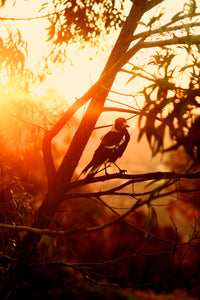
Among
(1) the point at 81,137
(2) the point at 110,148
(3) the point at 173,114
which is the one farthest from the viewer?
(2) the point at 110,148

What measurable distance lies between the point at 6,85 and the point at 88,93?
1.86m

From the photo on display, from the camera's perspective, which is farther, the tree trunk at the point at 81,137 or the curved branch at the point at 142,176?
the tree trunk at the point at 81,137

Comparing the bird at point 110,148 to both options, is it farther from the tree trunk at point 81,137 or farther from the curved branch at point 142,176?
the curved branch at point 142,176

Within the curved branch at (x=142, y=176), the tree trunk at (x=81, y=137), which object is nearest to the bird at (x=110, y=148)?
the tree trunk at (x=81, y=137)

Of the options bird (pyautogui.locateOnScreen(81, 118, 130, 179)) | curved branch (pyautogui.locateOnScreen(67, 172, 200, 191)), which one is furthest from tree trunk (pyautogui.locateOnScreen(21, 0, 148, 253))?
curved branch (pyautogui.locateOnScreen(67, 172, 200, 191))

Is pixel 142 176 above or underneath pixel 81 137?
underneath

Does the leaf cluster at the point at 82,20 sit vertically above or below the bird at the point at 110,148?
above

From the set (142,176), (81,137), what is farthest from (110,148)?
(142,176)

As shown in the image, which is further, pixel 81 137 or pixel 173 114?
pixel 81 137

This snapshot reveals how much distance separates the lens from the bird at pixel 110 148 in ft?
14.9

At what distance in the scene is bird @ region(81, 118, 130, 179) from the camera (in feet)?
14.9

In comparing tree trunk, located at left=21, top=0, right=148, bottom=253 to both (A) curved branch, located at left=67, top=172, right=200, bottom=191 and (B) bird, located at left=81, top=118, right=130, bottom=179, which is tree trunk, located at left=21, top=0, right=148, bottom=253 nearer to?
(B) bird, located at left=81, top=118, right=130, bottom=179

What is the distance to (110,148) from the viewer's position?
4.63 metres

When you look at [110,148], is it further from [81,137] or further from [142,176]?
[142,176]
